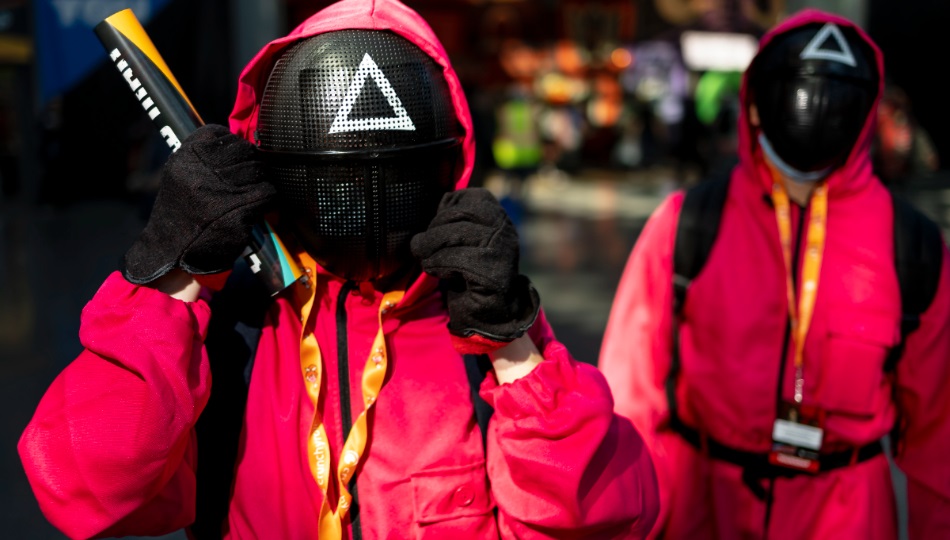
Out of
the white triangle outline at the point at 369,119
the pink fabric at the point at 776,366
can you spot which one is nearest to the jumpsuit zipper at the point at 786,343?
Result: the pink fabric at the point at 776,366

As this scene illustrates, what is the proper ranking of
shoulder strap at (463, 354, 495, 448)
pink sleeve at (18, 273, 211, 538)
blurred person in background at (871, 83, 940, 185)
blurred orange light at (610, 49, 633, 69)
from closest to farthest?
pink sleeve at (18, 273, 211, 538) → shoulder strap at (463, 354, 495, 448) → blurred person in background at (871, 83, 940, 185) → blurred orange light at (610, 49, 633, 69)

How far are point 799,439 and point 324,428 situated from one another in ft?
4.57

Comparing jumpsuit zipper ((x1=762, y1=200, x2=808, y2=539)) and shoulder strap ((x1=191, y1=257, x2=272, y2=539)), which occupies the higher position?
shoulder strap ((x1=191, y1=257, x2=272, y2=539))

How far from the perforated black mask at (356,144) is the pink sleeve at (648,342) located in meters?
1.25

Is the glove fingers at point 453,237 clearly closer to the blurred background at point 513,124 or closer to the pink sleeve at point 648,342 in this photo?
the blurred background at point 513,124

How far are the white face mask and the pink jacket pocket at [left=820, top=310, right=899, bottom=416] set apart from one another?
1.19 feet

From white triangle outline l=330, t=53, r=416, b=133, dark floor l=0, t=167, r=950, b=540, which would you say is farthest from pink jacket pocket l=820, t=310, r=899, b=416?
dark floor l=0, t=167, r=950, b=540

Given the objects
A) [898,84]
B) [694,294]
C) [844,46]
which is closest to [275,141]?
[694,294]

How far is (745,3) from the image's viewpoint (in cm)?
1623

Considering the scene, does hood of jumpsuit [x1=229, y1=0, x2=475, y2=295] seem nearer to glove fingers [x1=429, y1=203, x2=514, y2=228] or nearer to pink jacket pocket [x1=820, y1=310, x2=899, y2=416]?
glove fingers [x1=429, y1=203, x2=514, y2=228]

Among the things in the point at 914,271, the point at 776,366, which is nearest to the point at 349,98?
the point at 776,366

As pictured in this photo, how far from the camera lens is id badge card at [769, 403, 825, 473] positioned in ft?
7.63

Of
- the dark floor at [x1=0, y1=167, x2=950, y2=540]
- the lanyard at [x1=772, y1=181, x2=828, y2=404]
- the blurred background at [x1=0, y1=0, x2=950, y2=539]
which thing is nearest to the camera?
the lanyard at [x1=772, y1=181, x2=828, y2=404]

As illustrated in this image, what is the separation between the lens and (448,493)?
55.2 inches
